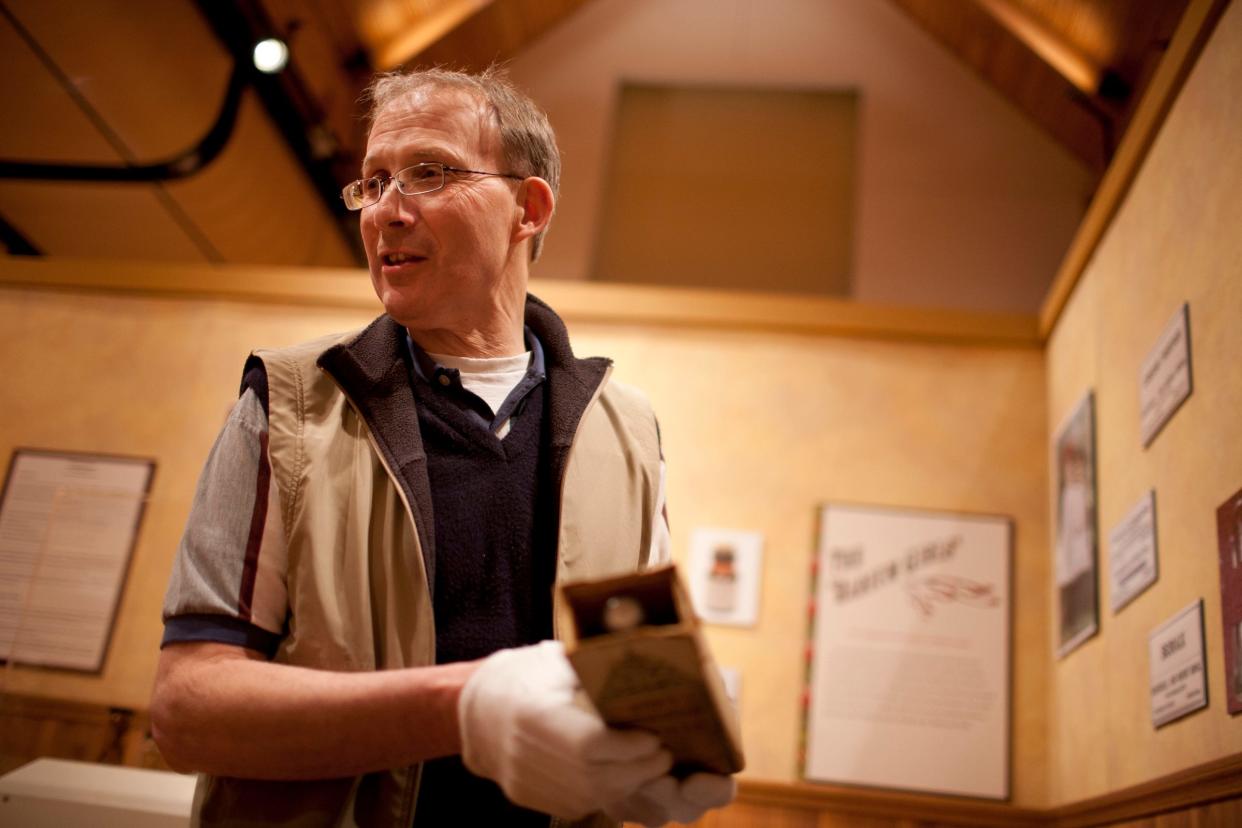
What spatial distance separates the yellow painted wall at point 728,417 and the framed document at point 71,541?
64mm

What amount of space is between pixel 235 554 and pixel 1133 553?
2.35 m

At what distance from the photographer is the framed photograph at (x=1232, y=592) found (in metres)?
2.02

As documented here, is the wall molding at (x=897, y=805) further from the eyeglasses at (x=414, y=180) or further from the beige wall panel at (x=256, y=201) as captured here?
the beige wall panel at (x=256, y=201)

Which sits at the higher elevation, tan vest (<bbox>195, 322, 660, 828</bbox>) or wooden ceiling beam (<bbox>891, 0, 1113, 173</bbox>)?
wooden ceiling beam (<bbox>891, 0, 1113, 173</bbox>)

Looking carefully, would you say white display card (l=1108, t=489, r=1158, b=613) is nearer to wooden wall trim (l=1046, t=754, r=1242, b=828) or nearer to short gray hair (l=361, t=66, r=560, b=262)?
wooden wall trim (l=1046, t=754, r=1242, b=828)

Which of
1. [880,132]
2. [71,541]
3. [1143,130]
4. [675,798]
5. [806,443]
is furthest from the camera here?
[880,132]

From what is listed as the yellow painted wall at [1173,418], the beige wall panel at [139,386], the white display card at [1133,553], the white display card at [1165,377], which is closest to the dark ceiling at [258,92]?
the beige wall panel at [139,386]

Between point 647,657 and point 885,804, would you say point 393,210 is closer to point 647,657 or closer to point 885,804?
point 647,657

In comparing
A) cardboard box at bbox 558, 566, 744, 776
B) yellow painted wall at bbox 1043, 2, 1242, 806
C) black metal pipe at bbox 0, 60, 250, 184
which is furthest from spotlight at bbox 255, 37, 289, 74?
cardboard box at bbox 558, 566, 744, 776

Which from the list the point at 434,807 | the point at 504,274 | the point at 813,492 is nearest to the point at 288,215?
the point at 813,492

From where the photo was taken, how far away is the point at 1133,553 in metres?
2.73

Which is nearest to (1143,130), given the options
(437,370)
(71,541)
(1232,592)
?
(1232,592)

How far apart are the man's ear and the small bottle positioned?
8.29 ft

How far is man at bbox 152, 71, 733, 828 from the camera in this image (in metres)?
0.95
